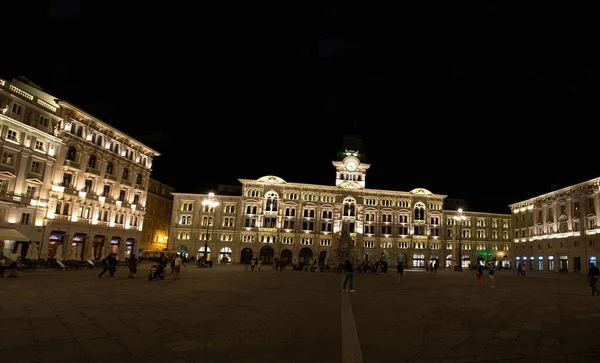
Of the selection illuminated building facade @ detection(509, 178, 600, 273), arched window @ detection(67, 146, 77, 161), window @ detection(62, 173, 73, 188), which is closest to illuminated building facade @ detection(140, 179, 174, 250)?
window @ detection(62, 173, 73, 188)

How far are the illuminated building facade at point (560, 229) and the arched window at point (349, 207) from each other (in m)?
37.0

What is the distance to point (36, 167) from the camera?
136 ft

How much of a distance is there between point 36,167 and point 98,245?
14.2m

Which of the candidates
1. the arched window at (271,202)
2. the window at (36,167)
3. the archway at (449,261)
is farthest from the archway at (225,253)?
the archway at (449,261)

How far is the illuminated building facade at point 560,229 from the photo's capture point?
202ft

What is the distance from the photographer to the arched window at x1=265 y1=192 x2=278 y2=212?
8306cm

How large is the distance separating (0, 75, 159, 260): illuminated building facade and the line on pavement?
130 ft

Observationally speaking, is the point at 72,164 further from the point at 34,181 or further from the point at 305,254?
the point at 305,254

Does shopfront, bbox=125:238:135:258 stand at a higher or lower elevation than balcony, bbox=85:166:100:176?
lower

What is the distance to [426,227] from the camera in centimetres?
8712

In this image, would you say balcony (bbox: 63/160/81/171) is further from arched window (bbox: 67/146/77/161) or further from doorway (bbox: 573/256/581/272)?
doorway (bbox: 573/256/581/272)

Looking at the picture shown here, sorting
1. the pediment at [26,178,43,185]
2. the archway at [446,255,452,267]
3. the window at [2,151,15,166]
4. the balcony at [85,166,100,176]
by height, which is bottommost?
the archway at [446,255,452,267]

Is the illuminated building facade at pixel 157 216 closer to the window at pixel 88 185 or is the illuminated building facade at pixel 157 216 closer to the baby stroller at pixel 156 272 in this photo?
the window at pixel 88 185

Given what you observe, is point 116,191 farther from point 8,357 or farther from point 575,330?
point 575,330
